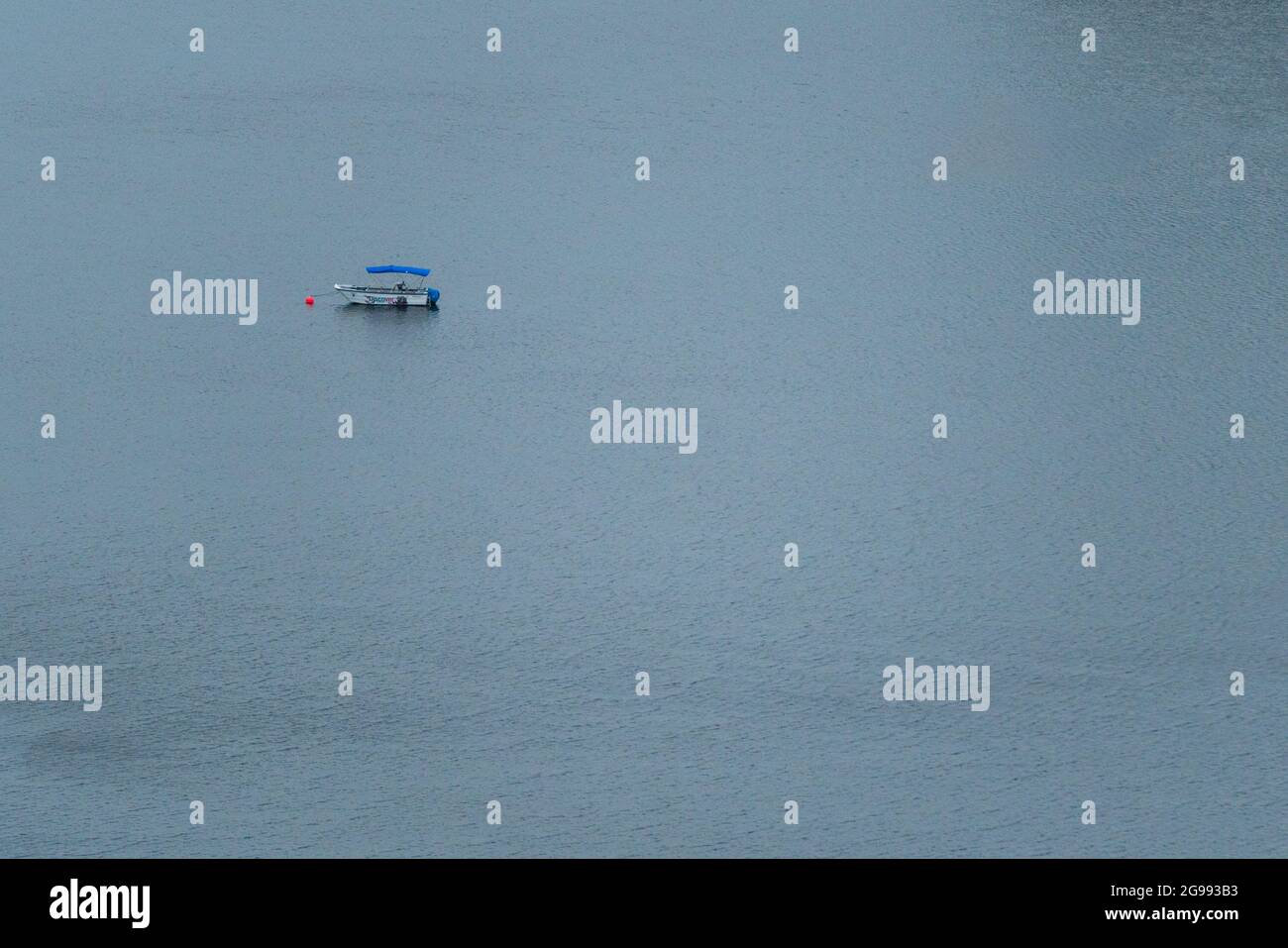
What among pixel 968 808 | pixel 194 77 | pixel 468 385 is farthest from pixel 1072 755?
pixel 194 77

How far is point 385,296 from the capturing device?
4272 inches

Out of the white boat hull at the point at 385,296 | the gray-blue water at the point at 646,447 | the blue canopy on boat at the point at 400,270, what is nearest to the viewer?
the gray-blue water at the point at 646,447

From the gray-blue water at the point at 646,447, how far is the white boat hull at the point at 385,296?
114cm

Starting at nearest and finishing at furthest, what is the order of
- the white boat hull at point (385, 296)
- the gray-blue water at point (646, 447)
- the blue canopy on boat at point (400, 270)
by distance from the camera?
the gray-blue water at point (646, 447), the white boat hull at point (385, 296), the blue canopy on boat at point (400, 270)

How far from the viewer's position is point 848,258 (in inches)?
4500

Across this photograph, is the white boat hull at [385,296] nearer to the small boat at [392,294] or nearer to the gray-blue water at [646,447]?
the small boat at [392,294]

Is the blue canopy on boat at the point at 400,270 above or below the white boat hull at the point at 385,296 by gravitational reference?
above

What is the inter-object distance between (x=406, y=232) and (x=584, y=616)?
41657mm

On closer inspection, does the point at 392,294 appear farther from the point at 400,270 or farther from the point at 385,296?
the point at 400,270

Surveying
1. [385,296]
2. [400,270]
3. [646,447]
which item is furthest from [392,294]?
[646,447]

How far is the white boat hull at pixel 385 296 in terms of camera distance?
10862 cm

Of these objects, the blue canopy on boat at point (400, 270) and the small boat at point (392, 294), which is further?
the blue canopy on boat at point (400, 270)

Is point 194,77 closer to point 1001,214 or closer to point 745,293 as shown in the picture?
point 745,293

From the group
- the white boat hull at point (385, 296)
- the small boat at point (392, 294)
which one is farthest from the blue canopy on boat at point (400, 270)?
the white boat hull at point (385, 296)
